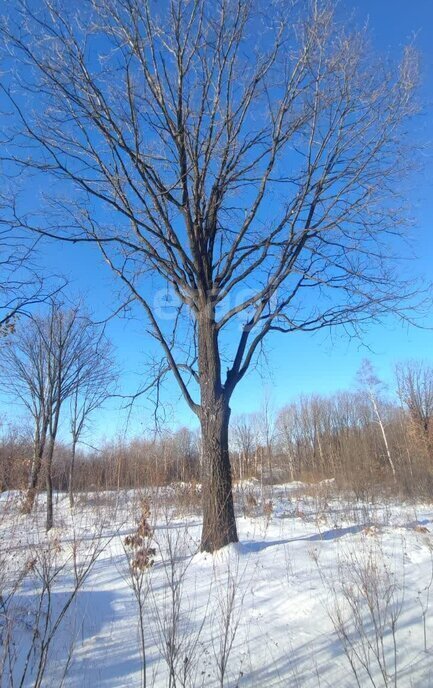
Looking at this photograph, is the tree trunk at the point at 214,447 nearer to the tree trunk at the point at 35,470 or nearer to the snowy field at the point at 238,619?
the snowy field at the point at 238,619

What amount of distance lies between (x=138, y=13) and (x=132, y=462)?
416 inches

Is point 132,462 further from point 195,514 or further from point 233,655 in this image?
point 233,655

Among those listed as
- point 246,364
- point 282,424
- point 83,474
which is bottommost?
point 83,474

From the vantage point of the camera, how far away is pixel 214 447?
5523 millimetres

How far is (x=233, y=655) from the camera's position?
2805 millimetres

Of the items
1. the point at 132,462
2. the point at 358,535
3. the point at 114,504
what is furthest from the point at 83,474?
the point at 358,535

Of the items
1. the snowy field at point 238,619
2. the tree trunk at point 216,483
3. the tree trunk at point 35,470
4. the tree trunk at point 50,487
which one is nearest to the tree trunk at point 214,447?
the tree trunk at point 216,483

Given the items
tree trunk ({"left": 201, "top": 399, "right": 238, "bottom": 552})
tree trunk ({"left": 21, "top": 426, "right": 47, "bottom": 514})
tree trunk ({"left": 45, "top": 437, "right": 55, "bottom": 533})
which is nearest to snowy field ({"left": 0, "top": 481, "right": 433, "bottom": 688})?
tree trunk ({"left": 201, "top": 399, "right": 238, "bottom": 552})

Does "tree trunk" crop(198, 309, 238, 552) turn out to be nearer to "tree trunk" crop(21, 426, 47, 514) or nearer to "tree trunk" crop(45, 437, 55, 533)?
"tree trunk" crop(21, 426, 47, 514)

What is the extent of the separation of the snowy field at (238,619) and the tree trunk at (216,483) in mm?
Result: 203

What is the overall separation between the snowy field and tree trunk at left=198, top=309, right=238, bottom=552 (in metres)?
0.28

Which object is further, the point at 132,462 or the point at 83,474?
the point at 83,474

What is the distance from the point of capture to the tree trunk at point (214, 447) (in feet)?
17.0

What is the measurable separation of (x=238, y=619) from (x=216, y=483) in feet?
8.07
